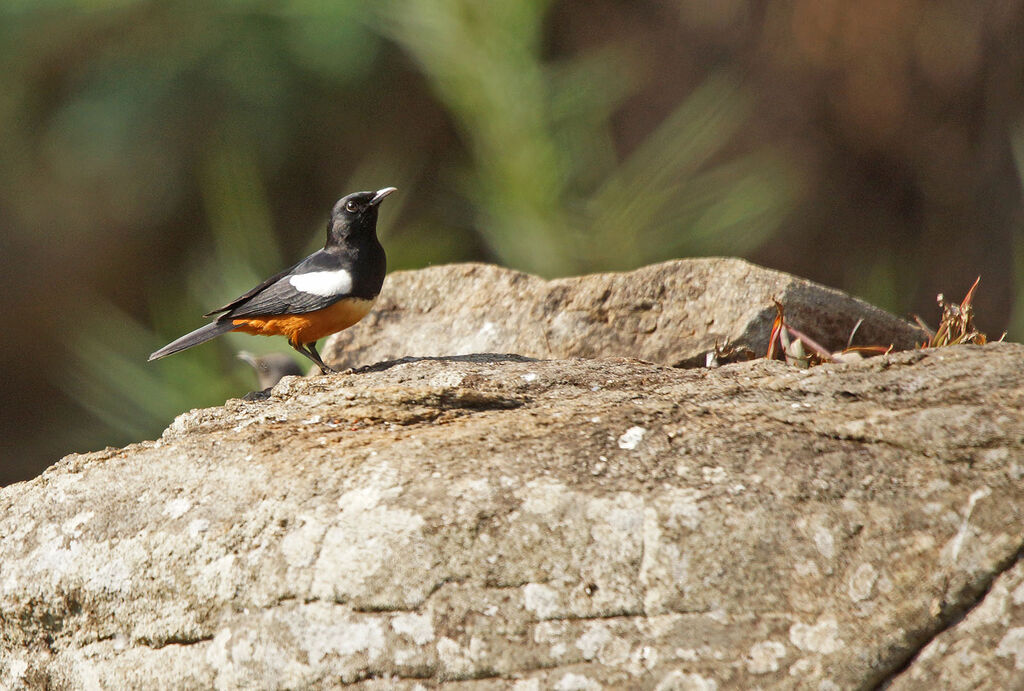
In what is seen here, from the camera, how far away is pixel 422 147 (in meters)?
8.88

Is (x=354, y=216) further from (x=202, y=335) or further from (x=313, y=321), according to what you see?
(x=202, y=335)

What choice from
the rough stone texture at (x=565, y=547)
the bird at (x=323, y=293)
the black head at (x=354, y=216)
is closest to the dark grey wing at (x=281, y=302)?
the bird at (x=323, y=293)

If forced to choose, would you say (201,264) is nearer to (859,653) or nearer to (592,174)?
(592,174)

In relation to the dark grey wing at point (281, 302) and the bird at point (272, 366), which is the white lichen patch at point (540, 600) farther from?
the bird at point (272, 366)

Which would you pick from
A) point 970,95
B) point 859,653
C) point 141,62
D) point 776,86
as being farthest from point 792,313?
point 141,62

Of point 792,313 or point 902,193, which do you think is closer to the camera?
point 792,313

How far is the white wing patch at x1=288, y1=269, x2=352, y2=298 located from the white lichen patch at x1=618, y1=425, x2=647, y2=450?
6.08 ft

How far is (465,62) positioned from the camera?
22.4 ft

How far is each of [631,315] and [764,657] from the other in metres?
2.28

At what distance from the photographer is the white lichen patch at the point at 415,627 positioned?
7.12ft

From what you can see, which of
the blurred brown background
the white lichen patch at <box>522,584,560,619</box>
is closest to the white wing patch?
the white lichen patch at <box>522,584,560,619</box>

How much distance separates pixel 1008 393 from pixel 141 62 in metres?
7.36

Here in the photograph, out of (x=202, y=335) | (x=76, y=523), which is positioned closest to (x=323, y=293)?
(x=202, y=335)

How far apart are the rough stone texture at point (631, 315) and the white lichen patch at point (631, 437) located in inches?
59.2
